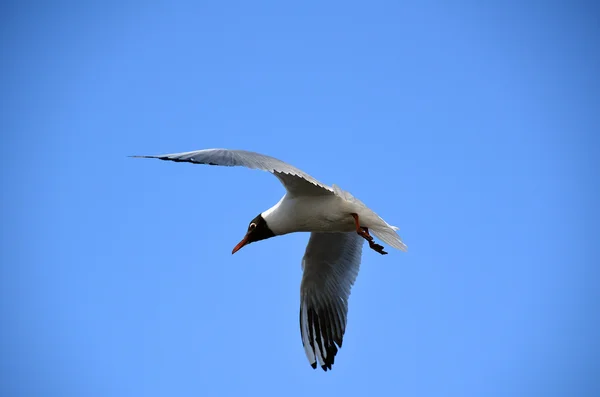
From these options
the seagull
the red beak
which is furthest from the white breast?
the red beak

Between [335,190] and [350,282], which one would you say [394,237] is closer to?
[335,190]

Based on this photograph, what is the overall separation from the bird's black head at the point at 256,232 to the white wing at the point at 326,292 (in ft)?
2.38

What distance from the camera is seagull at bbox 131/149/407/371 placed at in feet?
15.1

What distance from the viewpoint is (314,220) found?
18.3 ft

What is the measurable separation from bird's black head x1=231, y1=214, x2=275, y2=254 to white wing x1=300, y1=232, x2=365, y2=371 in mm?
724

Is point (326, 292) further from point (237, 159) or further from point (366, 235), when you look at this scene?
point (237, 159)

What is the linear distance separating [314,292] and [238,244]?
1.07m

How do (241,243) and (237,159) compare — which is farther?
(241,243)

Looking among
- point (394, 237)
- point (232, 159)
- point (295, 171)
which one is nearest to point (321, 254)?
point (394, 237)

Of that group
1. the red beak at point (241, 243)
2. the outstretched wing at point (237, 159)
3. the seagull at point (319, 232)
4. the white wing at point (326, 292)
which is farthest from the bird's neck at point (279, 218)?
the white wing at point (326, 292)

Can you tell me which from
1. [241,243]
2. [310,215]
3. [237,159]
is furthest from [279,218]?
[237,159]

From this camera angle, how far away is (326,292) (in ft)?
22.1

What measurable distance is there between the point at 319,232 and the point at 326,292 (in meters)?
0.73

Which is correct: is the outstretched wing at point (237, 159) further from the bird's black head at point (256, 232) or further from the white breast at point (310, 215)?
the bird's black head at point (256, 232)
